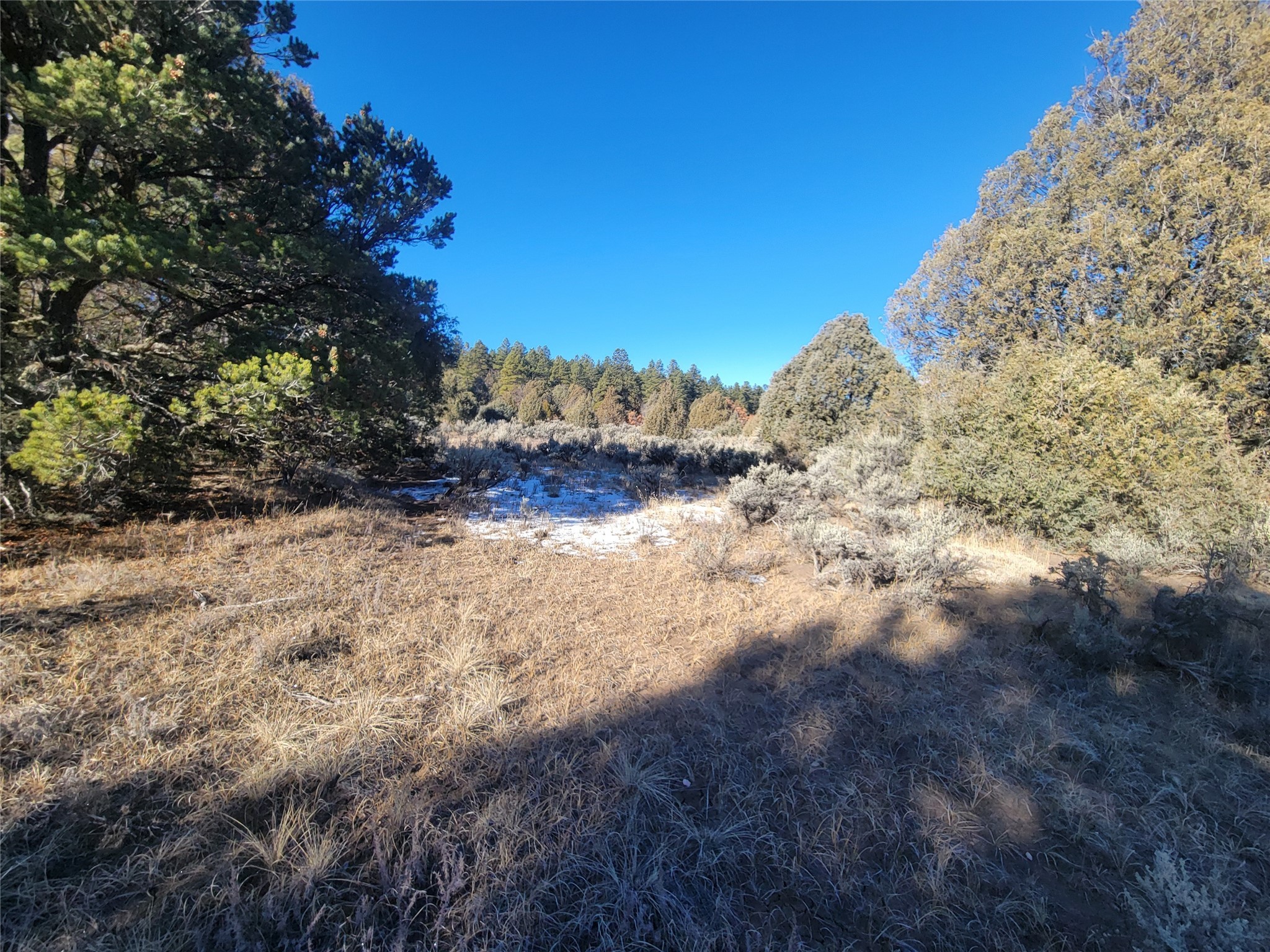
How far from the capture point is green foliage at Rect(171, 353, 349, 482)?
4.47 meters

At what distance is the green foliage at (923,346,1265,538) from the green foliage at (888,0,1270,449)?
1.25 meters

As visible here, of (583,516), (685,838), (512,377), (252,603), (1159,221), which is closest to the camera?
(685,838)

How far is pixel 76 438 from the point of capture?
3.54 meters

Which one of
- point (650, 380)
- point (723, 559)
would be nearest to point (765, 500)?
point (723, 559)

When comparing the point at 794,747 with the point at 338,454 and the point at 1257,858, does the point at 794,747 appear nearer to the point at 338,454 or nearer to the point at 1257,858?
the point at 1257,858

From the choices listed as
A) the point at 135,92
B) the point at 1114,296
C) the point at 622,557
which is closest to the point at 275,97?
the point at 135,92

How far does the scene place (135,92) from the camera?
4.05 m

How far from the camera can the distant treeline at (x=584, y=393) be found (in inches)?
A: 822

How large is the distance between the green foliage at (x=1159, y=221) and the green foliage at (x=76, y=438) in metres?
14.1

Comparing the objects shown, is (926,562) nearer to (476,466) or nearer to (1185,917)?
(1185,917)

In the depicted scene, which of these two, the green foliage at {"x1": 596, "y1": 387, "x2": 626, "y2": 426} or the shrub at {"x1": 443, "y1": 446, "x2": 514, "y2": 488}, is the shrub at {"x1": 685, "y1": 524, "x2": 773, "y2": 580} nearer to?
the shrub at {"x1": 443, "y1": 446, "x2": 514, "y2": 488}

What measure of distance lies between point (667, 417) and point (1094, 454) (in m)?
14.7

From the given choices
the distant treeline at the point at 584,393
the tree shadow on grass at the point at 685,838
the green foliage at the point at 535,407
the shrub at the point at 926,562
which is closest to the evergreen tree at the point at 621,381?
the distant treeline at the point at 584,393

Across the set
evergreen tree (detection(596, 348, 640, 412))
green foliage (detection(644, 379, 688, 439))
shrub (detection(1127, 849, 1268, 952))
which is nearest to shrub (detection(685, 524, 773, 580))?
shrub (detection(1127, 849, 1268, 952))
